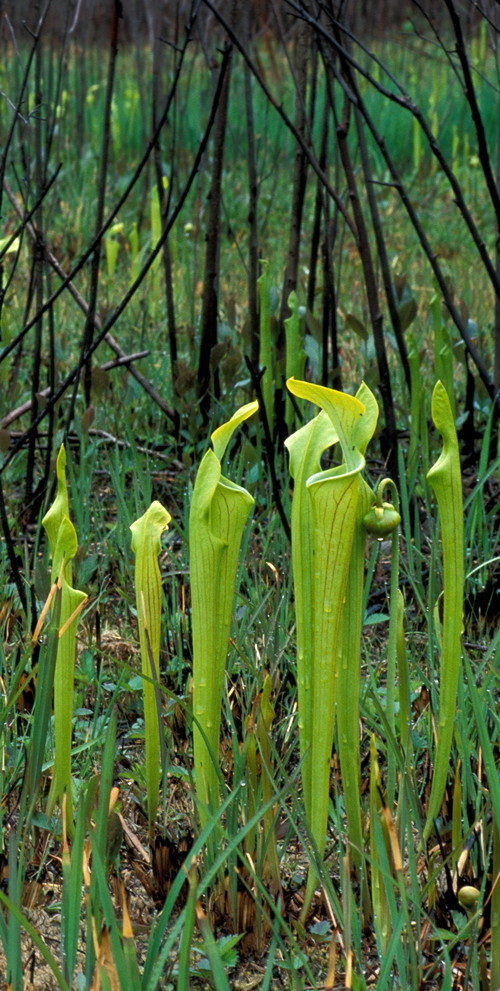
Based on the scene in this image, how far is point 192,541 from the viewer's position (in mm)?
871

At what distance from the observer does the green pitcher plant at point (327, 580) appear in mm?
775

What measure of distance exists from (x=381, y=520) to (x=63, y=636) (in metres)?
0.38

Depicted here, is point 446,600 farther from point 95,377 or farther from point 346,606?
point 95,377

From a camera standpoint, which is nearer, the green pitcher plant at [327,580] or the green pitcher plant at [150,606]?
the green pitcher plant at [327,580]

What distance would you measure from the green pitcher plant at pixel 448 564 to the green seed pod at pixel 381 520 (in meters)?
0.05

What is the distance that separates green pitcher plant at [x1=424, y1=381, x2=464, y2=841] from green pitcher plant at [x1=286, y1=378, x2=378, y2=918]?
6cm

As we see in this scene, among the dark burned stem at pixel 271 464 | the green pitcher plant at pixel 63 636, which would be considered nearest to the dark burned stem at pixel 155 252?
the dark burned stem at pixel 271 464

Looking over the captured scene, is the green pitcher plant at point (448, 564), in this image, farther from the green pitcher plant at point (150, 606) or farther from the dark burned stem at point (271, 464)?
the dark burned stem at point (271, 464)

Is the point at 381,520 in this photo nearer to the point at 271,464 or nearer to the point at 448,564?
the point at 448,564

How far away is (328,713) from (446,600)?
150 millimetres

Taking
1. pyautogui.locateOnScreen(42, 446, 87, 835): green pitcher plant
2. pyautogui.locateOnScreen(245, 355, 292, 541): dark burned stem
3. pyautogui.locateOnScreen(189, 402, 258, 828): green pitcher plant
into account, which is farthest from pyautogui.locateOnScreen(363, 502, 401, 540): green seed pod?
pyautogui.locateOnScreen(245, 355, 292, 541): dark burned stem

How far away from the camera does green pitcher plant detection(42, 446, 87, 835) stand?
0.97 meters

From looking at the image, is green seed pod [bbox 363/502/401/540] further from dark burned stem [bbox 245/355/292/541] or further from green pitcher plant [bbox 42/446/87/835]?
dark burned stem [bbox 245/355/292/541]

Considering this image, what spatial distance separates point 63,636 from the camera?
0.99 metres
